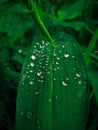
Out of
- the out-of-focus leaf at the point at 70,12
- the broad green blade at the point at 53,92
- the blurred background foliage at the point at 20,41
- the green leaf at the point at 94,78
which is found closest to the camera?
the broad green blade at the point at 53,92

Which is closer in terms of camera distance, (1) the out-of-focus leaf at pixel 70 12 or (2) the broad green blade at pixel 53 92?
(2) the broad green blade at pixel 53 92

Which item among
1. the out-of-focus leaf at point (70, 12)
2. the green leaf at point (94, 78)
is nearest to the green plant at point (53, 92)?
the green leaf at point (94, 78)

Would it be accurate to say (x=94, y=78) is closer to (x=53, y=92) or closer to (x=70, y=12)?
(x=53, y=92)

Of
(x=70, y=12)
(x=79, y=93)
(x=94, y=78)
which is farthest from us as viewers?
(x=70, y=12)

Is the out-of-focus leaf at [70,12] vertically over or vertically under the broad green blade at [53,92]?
over

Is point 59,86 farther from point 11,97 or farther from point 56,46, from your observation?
point 11,97

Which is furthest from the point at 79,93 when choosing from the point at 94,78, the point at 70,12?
the point at 70,12

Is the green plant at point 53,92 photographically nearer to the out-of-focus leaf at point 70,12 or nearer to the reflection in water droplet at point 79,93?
the reflection in water droplet at point 79,93

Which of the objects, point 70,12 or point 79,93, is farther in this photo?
point 70,12
